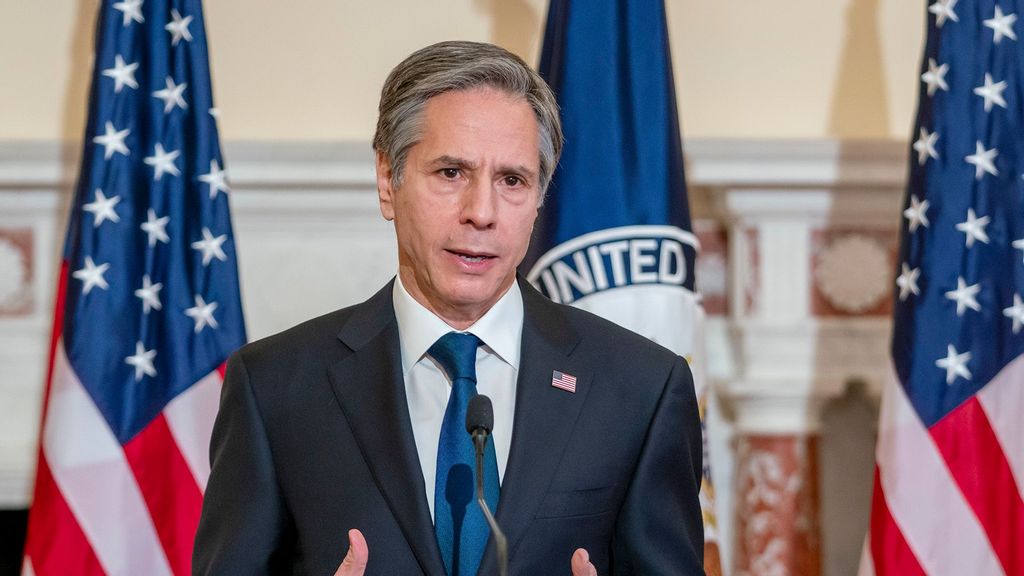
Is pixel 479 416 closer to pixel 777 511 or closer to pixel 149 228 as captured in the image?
pixel 149 228

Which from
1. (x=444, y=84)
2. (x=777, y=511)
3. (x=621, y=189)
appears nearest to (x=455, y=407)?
(x=444, y=84)

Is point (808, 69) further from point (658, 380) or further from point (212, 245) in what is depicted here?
point (658, 380)

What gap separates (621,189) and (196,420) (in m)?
1.18

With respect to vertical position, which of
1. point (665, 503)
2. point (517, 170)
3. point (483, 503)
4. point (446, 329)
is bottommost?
point (665, 503)

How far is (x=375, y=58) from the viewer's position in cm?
368

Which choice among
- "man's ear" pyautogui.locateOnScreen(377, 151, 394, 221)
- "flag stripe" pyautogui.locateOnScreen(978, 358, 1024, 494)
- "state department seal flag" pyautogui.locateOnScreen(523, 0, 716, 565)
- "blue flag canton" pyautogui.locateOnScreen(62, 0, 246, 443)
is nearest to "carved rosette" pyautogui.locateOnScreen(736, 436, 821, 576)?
"state department seal flag" pyautogui.locateOnScreen(523, 0, 716, 565)

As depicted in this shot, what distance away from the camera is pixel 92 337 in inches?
116

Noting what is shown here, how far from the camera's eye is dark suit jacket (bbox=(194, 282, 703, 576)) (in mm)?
1633

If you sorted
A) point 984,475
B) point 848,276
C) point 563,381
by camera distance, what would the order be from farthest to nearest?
point 848,276 < point 984,475 < point 563,381

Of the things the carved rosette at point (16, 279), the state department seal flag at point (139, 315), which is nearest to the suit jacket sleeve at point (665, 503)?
the state department seal flag at point (139, 315)

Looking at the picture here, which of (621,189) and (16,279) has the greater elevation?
(621,189)

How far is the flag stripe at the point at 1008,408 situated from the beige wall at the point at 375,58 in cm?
107

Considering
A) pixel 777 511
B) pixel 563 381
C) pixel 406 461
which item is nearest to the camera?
pixel 406 461

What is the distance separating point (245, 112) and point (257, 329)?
660 millimetres
